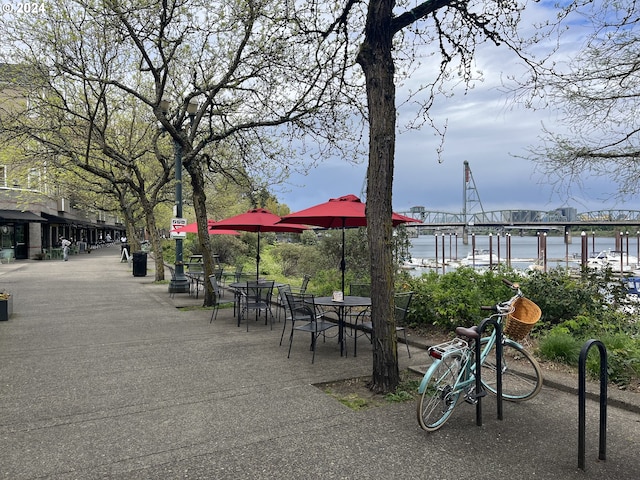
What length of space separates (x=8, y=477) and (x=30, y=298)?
39.5 ft

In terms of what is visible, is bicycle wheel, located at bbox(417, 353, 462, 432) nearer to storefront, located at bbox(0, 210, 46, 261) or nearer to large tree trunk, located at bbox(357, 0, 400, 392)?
large tree trunk, located at bbox(357, 0, 400, 392)

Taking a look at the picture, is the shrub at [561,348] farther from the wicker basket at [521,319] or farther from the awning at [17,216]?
the awning at [17,216]

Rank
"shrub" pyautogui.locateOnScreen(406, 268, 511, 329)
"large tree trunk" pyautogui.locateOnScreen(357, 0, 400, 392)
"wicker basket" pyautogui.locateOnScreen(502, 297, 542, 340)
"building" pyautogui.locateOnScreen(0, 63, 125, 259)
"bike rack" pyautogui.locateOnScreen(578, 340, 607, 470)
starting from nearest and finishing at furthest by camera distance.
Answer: "bike rack" pyautogui.locateOnScreen(578, 340, 607, 470), "wicker basket" pyautogui.locateOnScreen(502, 297, 542, 340), "large tree trunk" pyautogui.locateOnScreen(357, 0, 400, 392), "shrub" pyautogui.locateOnScreen(406, 268, 511, 329), "building" pyautogui.locateOnScreen(0, 63, 125, 259)

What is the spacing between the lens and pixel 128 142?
22609 millimetres

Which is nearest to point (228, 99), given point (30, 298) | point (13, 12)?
point (13, 12)

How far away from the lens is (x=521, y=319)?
4.93 metres

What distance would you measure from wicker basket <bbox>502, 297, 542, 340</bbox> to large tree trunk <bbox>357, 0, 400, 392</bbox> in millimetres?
1195

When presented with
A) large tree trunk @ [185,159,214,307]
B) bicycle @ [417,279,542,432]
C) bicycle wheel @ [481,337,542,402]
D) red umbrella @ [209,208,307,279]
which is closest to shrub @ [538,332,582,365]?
bicycle wheel @ [481,337,542,402]

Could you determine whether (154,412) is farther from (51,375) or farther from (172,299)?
(172,299)

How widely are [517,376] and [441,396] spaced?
155cm

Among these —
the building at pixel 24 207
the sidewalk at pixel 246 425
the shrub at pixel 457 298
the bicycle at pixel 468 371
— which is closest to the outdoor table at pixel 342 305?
the sidewalk at pixel 246 425

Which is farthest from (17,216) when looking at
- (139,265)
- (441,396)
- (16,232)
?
(441,396)

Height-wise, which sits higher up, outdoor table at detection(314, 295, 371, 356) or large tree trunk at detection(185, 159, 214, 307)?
large tree trunk at detection(185, 159, 214, 307)

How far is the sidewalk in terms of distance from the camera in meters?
3.58
